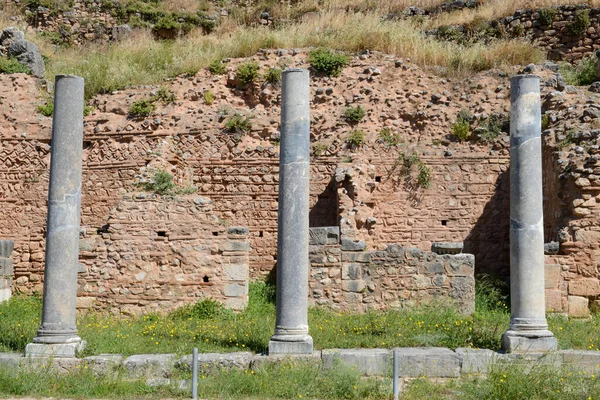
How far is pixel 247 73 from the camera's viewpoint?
18984mm

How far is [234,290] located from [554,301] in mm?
6430

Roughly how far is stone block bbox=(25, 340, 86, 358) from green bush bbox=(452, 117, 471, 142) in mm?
10822

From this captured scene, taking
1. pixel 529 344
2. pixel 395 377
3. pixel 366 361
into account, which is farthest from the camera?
pixel 529 344

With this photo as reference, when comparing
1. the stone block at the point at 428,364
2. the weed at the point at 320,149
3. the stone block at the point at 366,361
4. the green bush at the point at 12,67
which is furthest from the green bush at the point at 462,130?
the green bush at the point at 12,67

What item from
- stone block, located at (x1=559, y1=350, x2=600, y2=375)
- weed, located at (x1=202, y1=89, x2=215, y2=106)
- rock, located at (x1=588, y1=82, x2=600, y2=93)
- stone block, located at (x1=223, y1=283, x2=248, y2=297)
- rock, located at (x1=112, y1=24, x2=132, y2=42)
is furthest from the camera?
rock, located at (x1=112, y1=24, x2=132, y2=42)

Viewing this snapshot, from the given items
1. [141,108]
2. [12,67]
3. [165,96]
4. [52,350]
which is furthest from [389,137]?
[12,67]

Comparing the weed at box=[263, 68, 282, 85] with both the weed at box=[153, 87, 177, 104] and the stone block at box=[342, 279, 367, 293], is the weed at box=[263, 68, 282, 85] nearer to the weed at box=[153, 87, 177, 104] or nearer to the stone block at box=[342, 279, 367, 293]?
the weed at box=[153, 87, 177, 104]

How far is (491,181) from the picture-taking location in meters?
16.5

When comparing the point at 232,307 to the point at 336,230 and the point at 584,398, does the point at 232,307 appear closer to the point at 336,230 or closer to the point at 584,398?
the point at 336,230

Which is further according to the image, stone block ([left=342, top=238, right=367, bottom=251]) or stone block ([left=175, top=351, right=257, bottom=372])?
stone block ([left=342, top=238, right=367, bottom=251])

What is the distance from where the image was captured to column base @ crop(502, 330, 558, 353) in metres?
10.2

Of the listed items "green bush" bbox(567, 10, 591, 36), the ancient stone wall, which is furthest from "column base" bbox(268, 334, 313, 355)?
"green bush" bbox(567, 10, 591, 36)

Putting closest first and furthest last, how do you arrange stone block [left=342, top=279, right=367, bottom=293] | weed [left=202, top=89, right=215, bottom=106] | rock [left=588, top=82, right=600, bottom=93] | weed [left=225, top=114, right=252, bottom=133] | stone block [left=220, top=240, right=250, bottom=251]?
stone block [left=342, top=279, right=367, bottom=293], stone block [left=220, top=240, right=250, bottom=251], weed [left=225, top=114, right=252, bottom=133], rock [left=588, top=82, right=600, bottom=93], weed [left=202, top=89, right=215, bottom=106]

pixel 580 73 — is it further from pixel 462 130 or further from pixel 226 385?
pixel 226 385
